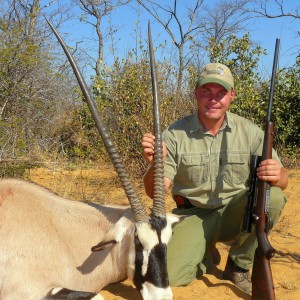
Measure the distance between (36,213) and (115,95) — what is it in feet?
16.8

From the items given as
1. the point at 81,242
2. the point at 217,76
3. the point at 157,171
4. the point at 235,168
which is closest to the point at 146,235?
the point at 157,171

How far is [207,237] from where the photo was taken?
3.93 meters

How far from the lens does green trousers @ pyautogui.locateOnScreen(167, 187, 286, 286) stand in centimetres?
369

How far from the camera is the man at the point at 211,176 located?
12.3 feet

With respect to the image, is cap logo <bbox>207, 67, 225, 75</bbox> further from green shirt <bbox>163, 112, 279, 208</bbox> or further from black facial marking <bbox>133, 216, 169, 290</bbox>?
black facial marking <bbox>133, 216, 169, 290</bbox>

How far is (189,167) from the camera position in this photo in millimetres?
3949

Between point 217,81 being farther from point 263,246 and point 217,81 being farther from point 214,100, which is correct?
point 263,246

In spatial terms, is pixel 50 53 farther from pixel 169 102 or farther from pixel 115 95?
pixel 169 102

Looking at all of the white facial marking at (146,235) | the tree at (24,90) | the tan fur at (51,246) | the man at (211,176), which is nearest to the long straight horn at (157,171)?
the white facial marking at (146,235)

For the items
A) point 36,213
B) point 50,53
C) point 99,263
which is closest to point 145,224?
point 99,263

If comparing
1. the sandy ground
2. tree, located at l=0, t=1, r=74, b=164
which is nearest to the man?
the sandy ground

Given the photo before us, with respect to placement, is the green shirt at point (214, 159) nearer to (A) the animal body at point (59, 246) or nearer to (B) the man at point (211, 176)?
(B) the man at point (211, 176)

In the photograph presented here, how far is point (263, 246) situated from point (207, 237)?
0.81 metres

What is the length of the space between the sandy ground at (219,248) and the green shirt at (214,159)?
74 centimetres
